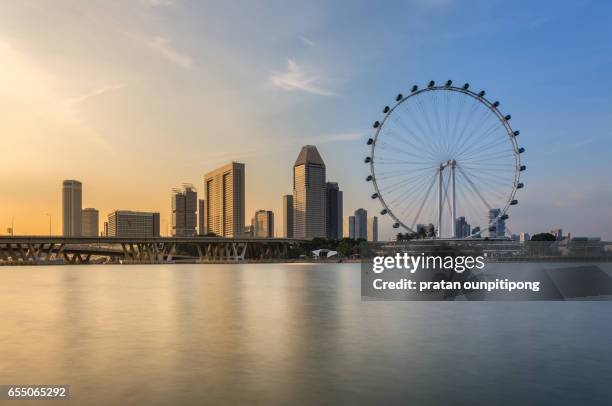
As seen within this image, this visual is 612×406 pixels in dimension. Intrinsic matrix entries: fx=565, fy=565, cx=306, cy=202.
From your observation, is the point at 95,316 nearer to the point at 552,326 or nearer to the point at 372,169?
the point at 552,326

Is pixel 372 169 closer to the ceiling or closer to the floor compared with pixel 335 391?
closer to the ceiling

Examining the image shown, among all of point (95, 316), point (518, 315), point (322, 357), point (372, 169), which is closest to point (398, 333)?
point (322, 357)

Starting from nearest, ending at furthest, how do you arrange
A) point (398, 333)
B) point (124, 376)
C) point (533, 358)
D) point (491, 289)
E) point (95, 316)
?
point (124, 376), point (533, 358), point (398, 333), point (95, 316), point (491, 289)

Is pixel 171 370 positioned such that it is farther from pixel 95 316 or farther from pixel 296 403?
pixel 95 316

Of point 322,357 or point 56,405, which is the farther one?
point 322,357

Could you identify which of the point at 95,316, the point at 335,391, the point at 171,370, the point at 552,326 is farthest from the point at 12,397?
the point at 552,326

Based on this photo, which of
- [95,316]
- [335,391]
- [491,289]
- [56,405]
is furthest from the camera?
[491,289]
